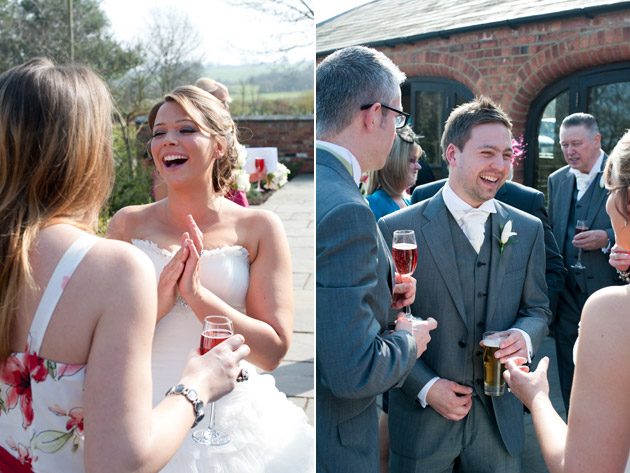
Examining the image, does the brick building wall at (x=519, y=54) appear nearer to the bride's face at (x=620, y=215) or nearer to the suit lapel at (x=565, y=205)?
the suit lapel at (x=565, y=205)

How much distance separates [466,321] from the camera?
2.35m

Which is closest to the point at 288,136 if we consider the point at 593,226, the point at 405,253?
the point at 593,226

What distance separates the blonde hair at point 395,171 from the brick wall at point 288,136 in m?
14.0

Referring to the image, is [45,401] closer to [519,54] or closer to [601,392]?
[601,392]

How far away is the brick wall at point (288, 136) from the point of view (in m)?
17.9

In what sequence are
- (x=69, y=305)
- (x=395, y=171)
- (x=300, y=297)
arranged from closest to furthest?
(x=69, y=305)
(x=395, y=171)
(x=300, y=297)

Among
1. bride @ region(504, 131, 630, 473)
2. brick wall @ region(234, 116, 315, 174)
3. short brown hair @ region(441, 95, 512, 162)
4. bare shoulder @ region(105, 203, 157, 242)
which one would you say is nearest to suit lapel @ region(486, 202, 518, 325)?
short brown hair @ region(441, 95, 512, 162)

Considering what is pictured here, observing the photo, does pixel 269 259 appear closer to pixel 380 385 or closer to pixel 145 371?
pixel 380 385

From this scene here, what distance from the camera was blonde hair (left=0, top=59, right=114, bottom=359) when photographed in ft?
4.39

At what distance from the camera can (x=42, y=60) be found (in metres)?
1.45

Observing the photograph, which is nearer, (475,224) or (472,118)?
(475,224)

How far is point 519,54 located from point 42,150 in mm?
6686

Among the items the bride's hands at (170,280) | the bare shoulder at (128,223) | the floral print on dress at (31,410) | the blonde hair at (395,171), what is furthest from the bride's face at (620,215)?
the blonde hair at (395,171)

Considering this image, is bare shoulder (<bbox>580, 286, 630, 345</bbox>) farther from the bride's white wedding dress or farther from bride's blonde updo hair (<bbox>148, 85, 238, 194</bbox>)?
bride's blonde updo hair (<bbox>148, 85, 238, 194</bbox>)
